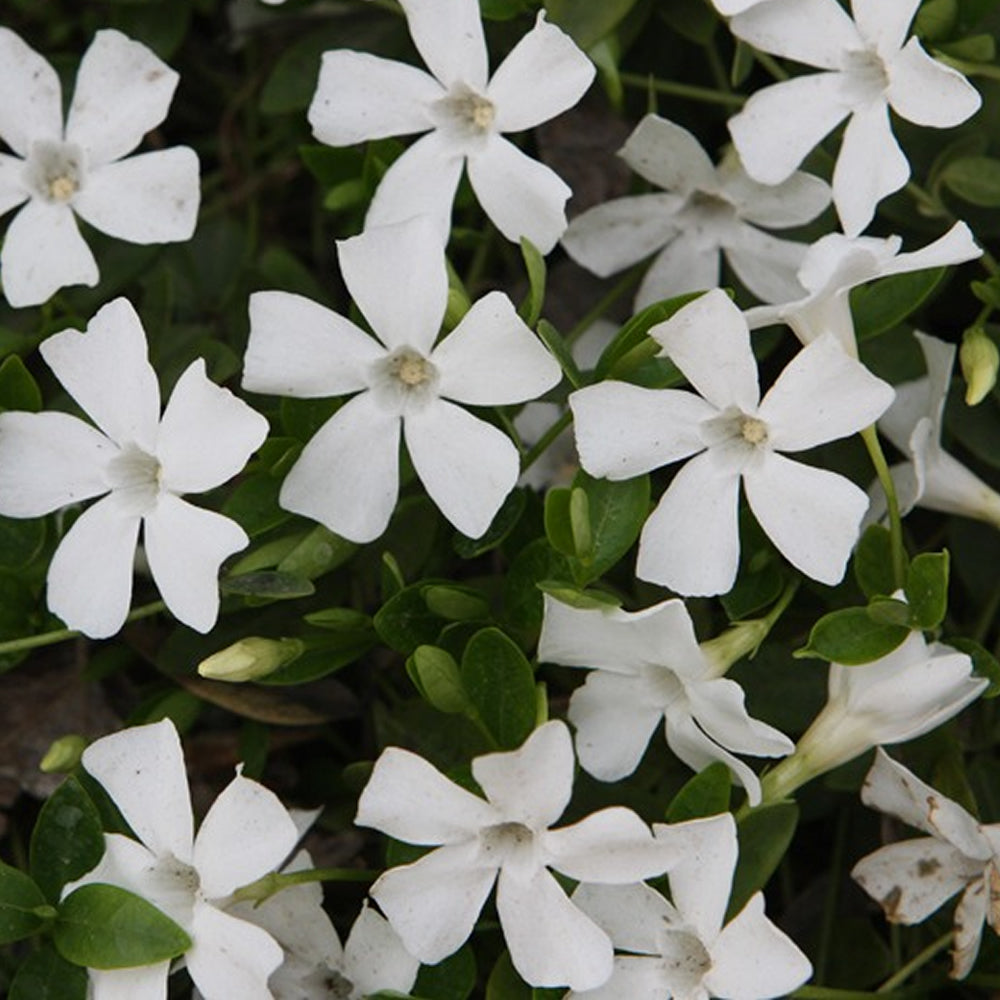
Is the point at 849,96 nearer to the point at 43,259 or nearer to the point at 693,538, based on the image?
the point at 693,538

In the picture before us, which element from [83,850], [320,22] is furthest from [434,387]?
[320,22]

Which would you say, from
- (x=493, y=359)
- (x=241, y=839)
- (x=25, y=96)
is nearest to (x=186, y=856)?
(x=241, y=839)

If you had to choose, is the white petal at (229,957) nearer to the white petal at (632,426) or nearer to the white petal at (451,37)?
the white petal at (632,426)

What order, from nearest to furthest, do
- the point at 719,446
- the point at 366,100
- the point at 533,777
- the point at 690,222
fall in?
the point at 533,777 → the point at 719,446 → the point at 366,100 → the point at 690,222

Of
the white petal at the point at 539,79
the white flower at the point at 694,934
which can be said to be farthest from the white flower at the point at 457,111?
the white flower at the point at 694,934

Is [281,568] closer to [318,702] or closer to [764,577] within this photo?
[318,702]

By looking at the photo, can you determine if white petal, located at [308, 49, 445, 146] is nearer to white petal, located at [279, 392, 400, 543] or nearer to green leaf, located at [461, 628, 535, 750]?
white petal, located at [279, 392, 400, 543]
